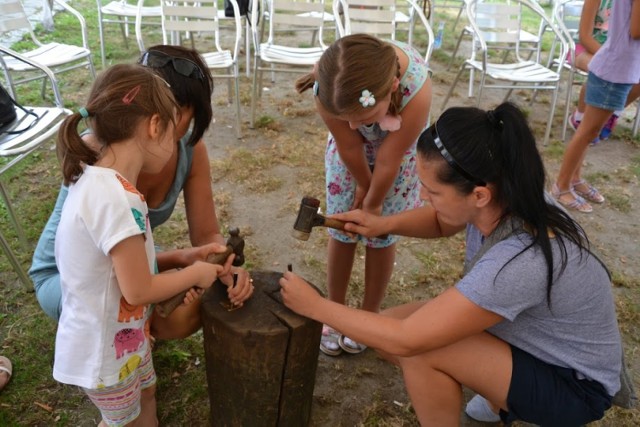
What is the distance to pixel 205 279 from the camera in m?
1.61

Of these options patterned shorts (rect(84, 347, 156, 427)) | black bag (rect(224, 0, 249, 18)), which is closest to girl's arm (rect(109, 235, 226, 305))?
patterned shorts (rect(84, 347, 156, 427))

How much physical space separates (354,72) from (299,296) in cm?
76

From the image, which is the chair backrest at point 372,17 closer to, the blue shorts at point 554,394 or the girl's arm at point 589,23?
the girl's arm at point 589,23

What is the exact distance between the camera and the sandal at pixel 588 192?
13.2 feet

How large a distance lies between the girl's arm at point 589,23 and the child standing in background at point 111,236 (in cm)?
339

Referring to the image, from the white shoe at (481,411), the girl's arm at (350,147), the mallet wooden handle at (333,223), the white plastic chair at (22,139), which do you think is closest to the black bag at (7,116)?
the white plastic chair at (22,139)

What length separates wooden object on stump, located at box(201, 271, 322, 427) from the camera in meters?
1.67

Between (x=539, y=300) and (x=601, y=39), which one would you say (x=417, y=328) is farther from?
(x=601, y=39)

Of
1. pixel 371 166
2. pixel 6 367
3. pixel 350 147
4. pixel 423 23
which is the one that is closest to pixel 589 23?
pixel 423 23

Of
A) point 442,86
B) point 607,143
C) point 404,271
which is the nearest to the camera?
point 404,271

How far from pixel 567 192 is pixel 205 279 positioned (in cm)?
324

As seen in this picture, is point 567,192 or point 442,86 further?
point 442,86

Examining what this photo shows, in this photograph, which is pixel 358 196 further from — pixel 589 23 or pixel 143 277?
pixel 589 23

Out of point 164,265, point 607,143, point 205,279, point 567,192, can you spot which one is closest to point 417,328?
point 205,279
